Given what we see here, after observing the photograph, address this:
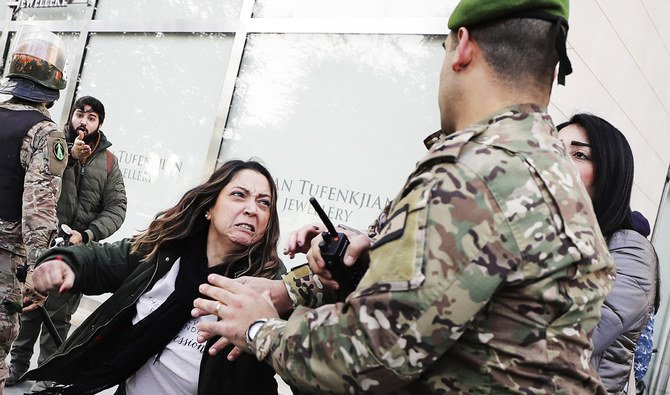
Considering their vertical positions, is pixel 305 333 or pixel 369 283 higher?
pixel 369 283

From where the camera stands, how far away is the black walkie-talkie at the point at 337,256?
4.92 feet

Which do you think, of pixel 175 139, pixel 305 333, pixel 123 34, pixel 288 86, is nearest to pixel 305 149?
pixel 288 86

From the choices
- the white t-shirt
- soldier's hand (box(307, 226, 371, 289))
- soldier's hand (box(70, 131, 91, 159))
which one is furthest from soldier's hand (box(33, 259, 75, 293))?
soldier's hand (box(70, 131, 91, 159))

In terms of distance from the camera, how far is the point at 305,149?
5594 mm

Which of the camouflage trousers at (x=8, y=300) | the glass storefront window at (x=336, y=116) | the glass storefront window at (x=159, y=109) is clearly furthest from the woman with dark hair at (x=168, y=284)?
the glass storefront window at (x=159, y=109)

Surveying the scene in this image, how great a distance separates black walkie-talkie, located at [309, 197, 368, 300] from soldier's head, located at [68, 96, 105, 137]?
3.91m

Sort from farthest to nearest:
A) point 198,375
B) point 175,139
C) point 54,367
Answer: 1. point 175,139
2. point 54,367
3. point 198,375

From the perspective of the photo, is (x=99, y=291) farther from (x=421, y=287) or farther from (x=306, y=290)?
(x=421, y=287)

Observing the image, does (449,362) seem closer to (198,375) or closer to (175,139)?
(198,375)

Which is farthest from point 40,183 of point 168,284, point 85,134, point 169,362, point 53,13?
point 53,13

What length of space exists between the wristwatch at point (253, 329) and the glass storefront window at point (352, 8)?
4.17 meters

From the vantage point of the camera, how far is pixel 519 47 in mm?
1319

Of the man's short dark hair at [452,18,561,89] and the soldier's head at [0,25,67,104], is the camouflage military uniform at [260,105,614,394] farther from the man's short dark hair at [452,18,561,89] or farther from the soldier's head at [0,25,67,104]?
the soldier's head at [0,25,67,104]

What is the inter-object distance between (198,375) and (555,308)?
1.48m
